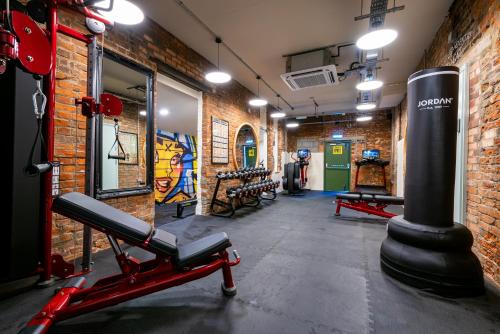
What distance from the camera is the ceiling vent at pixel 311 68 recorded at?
4125mm

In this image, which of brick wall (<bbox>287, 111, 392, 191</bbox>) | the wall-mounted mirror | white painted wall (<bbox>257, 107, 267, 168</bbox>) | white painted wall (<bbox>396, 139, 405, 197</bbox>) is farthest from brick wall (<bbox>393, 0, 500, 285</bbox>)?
brick wall (<bbox>287, 111, 392, 191</bbox>)

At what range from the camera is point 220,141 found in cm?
522

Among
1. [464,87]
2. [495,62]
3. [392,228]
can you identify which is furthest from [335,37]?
[392,228]

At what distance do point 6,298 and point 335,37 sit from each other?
5402 millimetres

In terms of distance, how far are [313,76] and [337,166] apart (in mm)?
6382

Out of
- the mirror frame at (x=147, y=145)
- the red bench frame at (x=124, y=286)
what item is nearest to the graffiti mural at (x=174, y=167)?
the mirror frame at (x=147, y=145)

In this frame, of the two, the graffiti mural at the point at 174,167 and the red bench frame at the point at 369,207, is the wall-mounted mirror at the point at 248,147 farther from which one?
the red bench frame at the point at 369,207

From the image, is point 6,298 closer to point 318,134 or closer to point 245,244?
point 245,244

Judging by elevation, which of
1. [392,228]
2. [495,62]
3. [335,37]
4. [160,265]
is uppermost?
[335,37]

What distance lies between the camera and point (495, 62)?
6.73 feet

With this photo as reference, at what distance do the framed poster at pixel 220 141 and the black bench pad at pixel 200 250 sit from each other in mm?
3251

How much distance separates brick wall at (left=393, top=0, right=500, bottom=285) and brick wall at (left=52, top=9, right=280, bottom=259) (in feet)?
13.6

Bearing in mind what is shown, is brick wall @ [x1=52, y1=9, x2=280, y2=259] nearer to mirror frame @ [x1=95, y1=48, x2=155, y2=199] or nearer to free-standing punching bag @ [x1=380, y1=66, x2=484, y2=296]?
mirror frame @ [x1=95, y1=48, x2=155, y2=199]

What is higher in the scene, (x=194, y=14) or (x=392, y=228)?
(x=194, y=14)
